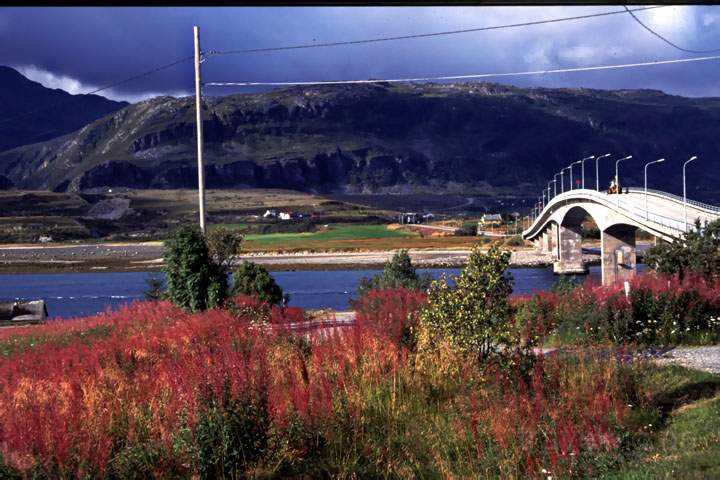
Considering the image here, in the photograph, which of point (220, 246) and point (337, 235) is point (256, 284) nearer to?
point (220, 246)

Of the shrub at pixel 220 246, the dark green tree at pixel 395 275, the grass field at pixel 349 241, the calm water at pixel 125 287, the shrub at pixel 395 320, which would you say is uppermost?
the shrub at pixel 220 246

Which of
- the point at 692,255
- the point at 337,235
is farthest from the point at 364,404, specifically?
the point at 337,235

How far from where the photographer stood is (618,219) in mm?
76125

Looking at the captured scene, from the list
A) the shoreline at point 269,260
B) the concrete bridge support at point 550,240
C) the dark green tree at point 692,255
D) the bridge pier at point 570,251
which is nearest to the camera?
the dark green tree at point 692,255

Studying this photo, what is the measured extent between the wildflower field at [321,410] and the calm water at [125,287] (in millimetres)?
42932

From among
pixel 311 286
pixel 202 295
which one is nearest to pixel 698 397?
pixel 202 295

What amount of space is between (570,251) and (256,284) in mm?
79630

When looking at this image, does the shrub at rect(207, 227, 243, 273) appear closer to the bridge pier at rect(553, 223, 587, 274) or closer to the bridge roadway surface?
the bridge roadway surface

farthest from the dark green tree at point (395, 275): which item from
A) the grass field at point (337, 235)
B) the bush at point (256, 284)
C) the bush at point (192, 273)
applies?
the grass field at point (337, 235)

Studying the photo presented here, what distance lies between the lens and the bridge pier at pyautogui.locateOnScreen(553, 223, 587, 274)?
103m

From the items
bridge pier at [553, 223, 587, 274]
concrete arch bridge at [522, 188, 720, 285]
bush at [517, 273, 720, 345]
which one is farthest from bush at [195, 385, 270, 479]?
bridge pier at [553, 223, 587, 274]

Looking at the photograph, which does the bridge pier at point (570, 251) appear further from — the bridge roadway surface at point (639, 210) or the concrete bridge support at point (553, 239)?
the concrete bridge support at point (553, 239)

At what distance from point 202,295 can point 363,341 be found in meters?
11.9

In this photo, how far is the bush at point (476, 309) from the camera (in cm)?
1353
